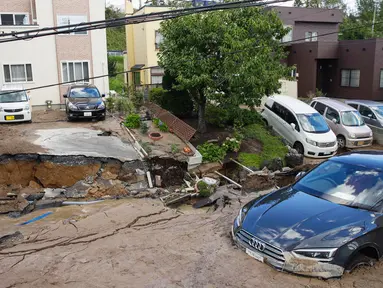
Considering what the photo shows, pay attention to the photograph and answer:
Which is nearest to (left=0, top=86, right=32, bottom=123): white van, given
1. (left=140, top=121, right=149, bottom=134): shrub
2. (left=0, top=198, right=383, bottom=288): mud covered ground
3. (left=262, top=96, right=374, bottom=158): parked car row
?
(left=140, top=121, right=149, bottom=134): shrub

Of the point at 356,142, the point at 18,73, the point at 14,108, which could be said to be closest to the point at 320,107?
the point at 356,142

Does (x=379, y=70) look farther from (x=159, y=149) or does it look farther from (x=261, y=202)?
(x=261, y=202)

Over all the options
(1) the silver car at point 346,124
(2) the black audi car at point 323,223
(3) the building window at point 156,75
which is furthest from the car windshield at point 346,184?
(3) the building window at point 156,75

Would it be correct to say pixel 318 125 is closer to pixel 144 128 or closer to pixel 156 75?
pixel 144 128

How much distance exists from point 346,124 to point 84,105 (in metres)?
11.7

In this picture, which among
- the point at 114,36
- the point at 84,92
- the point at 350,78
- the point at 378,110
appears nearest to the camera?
the point at 378,110

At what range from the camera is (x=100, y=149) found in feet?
45.4

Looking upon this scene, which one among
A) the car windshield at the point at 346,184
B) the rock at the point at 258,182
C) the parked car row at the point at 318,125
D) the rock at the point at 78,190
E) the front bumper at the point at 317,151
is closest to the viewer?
the car windshield at the point at 346,184

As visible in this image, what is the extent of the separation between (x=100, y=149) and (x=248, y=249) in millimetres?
8760

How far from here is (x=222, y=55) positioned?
612 inches

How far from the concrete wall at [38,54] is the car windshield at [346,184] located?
60.4 feet

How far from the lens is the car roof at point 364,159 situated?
700cm

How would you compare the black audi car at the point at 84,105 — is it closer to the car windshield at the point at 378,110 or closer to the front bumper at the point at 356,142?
the front bumper at the point at 356,142

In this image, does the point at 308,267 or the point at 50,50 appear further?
the point at 50,50
